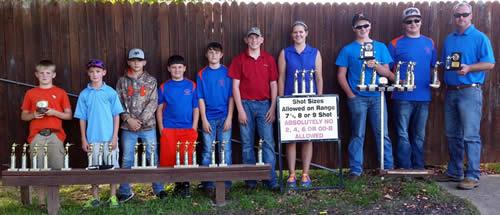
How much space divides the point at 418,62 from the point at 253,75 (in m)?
2.15

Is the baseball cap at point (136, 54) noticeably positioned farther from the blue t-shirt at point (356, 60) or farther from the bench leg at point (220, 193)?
the blue t-shirt at point (356, 60)

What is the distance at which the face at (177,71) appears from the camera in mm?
5969

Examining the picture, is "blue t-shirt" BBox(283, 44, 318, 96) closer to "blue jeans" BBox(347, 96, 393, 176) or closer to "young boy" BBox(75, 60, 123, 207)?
"blue jeans" BBox(347, 96, 393, 176)

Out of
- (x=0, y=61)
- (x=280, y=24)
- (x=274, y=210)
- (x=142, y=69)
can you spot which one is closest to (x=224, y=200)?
(x=274, y=210)

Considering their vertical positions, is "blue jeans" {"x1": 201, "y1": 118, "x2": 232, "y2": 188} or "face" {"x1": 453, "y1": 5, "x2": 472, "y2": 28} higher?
"face" {"x1": 453, "y1": 5, "x2": 472, "y2": 28}

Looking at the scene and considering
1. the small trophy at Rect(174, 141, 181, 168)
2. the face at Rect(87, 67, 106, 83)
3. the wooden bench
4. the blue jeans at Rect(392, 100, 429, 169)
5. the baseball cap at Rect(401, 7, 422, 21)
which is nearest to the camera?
the wooden bench

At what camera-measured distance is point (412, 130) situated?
655 cm

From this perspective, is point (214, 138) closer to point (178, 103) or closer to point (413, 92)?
point (178, 103)

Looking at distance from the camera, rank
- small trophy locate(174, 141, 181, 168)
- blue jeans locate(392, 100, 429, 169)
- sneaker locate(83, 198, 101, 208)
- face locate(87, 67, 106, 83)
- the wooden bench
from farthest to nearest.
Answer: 1. blue jeans locate(392, 100, 429, 169)
2. face locate(87, 67, 106, 83)
3. small trophy locate(174, 141, 181, 168)
4. sneaker locate(83, 198, 101, 208)
5. the wooden bench

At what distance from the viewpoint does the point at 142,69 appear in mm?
6148

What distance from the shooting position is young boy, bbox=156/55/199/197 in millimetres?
5883

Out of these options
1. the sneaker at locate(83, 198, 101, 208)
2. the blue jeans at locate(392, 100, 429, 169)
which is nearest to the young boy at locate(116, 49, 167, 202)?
the sneaker at locate(83, 198, 101, 208)

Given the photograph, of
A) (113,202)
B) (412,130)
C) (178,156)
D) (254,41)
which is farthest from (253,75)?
(412,130)

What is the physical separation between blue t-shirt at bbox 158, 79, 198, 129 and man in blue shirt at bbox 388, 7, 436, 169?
8.67 ft
